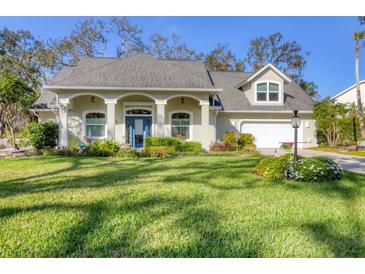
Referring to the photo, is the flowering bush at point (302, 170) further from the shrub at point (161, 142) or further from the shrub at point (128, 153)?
the shrub at point (161, 142)

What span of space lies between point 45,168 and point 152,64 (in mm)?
9977

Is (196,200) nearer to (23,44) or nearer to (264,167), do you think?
(264,167)

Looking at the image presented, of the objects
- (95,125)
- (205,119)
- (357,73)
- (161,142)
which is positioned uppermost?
(357,73)

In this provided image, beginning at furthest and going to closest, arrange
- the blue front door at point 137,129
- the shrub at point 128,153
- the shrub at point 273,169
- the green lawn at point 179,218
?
the blue front door at point 137,129
the shrub at point 128,153
the shrub at point 273,169
the green lawn at point 179,218

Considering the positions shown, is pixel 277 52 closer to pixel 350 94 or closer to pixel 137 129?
pixel 350 94

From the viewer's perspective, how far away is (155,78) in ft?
46.0

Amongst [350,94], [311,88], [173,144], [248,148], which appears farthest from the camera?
[311,88]

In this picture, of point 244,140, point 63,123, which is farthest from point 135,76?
point 244,140

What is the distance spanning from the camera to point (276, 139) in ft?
55.7

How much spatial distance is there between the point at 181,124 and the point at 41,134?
8.23 m

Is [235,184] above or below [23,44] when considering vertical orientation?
below

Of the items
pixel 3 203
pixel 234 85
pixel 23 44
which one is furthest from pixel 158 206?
pixel 23 44

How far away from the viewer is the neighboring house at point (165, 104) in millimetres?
13281

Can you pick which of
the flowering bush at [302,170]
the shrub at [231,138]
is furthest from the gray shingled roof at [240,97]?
the flowering bush at [302,170]
